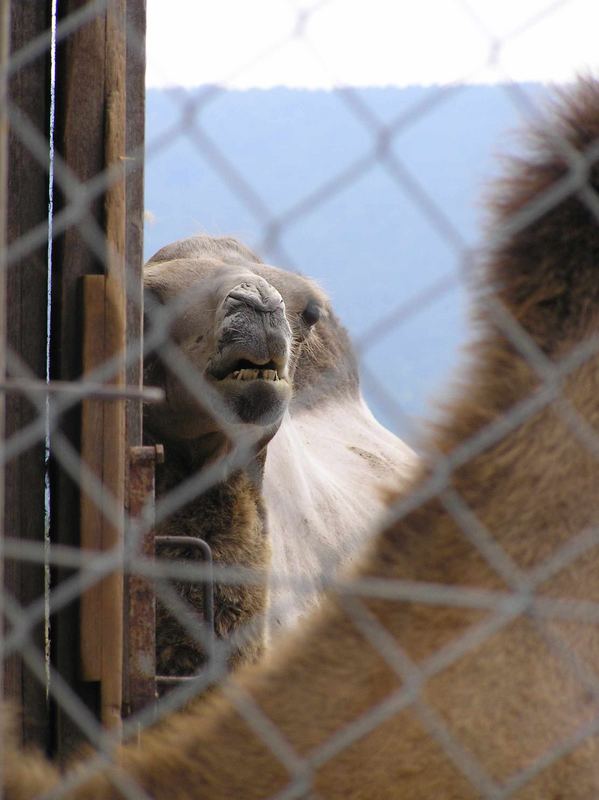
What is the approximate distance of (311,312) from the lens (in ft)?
13.6

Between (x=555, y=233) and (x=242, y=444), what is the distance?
2493mm

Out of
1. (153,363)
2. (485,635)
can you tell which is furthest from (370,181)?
(153,363)

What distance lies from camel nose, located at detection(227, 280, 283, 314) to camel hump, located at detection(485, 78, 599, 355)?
1.76 meters

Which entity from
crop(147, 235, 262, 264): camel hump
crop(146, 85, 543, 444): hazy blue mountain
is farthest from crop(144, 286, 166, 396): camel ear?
crop(146, 85, 543, 444): hazy blue mountain

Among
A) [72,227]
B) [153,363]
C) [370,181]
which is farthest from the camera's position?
[153,363]

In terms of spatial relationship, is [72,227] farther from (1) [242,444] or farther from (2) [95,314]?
(1) [242,444]

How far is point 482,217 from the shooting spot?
1.44m

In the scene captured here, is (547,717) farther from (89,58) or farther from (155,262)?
(155,262)

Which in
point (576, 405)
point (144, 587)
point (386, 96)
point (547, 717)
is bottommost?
point (547, 717)

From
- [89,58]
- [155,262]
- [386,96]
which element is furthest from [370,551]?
[155,262]

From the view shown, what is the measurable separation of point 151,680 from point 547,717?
0.91 metres

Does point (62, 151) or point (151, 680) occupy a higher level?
point (62, 151)

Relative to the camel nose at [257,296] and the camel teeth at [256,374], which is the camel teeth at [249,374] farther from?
the camel nose at [257,296]

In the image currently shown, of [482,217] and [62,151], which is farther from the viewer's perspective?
[62,151]
